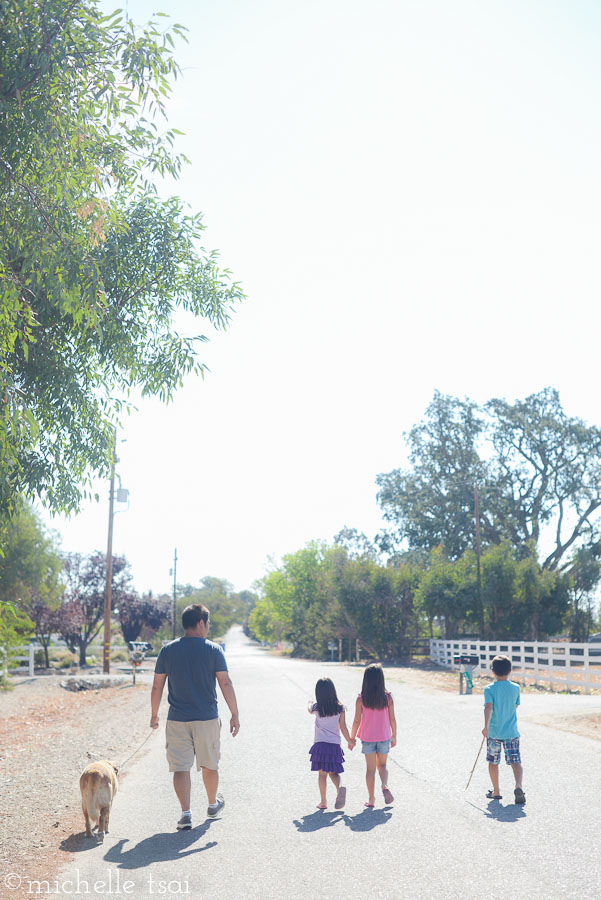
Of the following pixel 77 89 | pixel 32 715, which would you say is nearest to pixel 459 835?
pixel 77 89

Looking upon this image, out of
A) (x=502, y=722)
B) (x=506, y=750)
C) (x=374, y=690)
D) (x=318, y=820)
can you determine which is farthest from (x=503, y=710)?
(x=318, y=820)

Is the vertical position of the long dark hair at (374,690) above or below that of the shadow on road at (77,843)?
above

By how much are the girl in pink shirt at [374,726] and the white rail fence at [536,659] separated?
1757 cm

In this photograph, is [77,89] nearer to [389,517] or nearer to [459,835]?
[459,835]

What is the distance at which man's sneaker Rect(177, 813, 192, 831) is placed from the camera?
7.01 meters

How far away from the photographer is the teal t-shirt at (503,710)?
8.38m

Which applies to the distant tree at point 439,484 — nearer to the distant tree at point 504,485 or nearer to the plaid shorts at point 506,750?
the distant tree at point 504,485

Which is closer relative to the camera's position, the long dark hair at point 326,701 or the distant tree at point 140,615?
the long dark hair at point 326,701

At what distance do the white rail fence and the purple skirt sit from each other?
59.0 feet

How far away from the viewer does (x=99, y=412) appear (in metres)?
9.23

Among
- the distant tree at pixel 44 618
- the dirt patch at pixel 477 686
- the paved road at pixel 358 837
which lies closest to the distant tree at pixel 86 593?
the distant tree at pixel 44 618

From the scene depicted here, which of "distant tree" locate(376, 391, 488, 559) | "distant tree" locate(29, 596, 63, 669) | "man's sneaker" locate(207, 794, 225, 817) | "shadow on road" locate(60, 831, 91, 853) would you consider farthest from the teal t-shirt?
"distant tree" locate(376, 391, 488, 559)

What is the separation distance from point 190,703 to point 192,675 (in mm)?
235

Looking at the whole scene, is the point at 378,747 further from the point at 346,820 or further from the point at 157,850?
the point at 157,850
